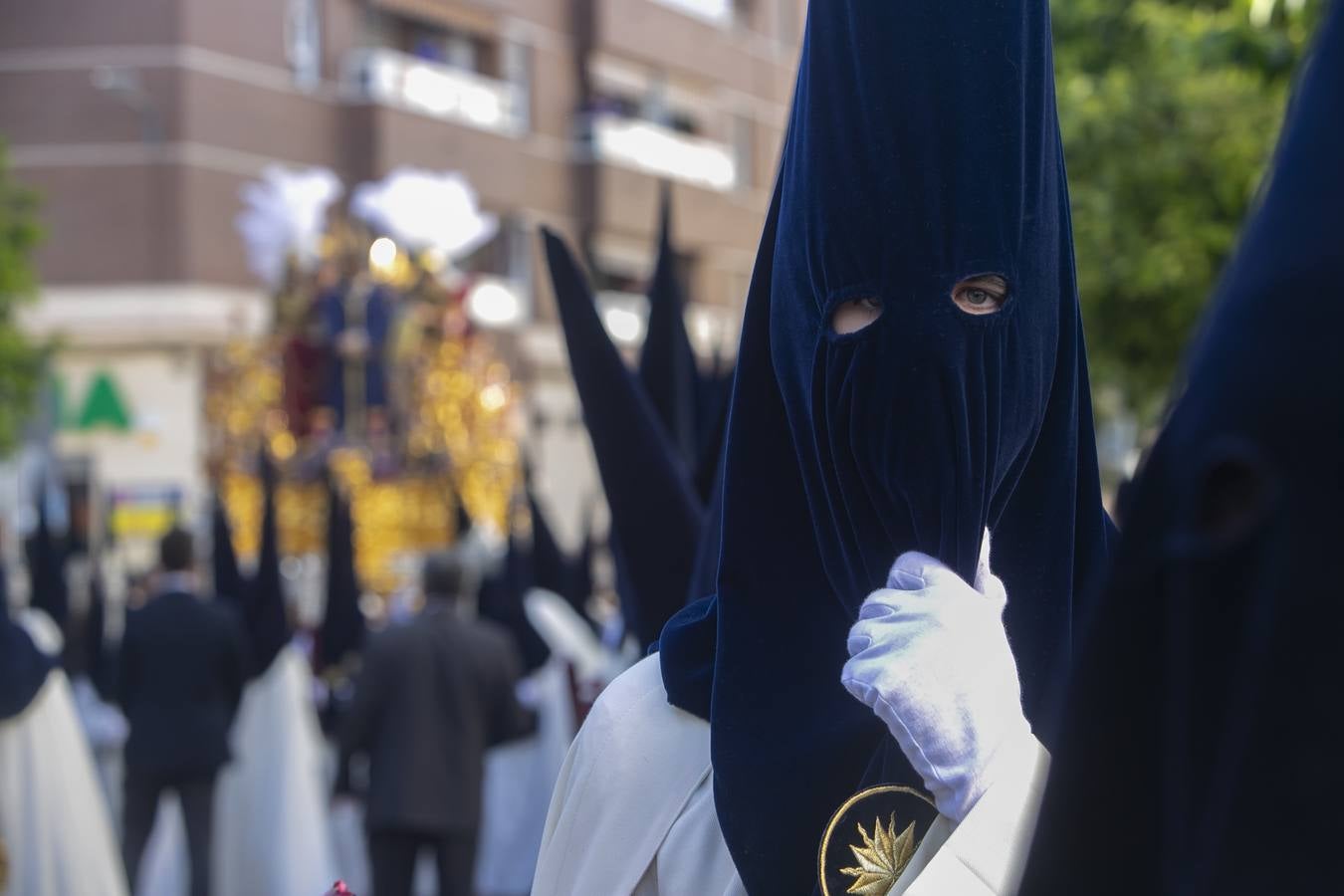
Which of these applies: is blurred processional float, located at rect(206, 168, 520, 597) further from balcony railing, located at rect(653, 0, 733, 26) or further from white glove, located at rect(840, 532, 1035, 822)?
balcony railing, located at rect(653, 0, 733, 26)

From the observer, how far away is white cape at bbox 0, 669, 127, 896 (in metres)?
6.03

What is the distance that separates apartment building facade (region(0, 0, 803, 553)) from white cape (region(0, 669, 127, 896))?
12.2 metres

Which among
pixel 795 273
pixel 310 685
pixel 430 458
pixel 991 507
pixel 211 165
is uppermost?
pixel 211 165

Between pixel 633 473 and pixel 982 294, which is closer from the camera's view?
pixel 982 294

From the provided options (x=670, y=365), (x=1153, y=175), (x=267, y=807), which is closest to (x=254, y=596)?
(x=267, y=807)

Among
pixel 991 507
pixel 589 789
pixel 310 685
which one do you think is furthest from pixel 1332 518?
pixel 310 685

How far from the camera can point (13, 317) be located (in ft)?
51.8

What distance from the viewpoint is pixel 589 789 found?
84.4 inches

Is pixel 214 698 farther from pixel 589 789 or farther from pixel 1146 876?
pixel 1146 876

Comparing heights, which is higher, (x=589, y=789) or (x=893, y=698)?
(x=893, y=698)

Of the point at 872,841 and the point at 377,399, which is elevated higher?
the point at 872,841

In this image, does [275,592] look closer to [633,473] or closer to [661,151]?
[633,473]

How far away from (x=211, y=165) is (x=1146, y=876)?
861 inches

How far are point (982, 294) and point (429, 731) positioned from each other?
5346 millimetres
